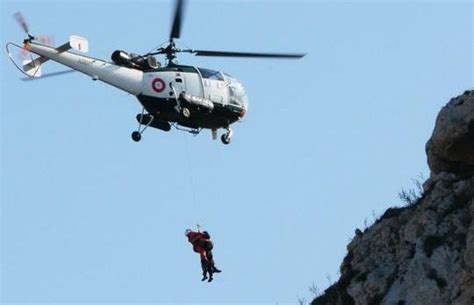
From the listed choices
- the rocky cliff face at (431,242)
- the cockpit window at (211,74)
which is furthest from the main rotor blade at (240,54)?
the rocky cliff face at (431,242)

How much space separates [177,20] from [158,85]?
1.86 m

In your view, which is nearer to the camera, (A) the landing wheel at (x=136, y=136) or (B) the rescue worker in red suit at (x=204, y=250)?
(B) the rescue worker in red suit at (x=204, y=250)

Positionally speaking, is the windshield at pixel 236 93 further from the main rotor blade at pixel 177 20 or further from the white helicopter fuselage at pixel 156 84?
the main rotor blade at pixel 177 20

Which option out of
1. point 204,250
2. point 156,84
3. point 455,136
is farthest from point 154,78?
point 455,136

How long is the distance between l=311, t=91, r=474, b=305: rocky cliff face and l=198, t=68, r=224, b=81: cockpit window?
1067cm

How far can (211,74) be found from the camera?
33.6 meters

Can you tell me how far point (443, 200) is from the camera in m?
22.1

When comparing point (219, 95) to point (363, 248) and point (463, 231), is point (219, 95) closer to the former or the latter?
point (363, 248)

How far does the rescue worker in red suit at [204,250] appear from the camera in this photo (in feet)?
93.7

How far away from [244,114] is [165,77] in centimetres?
369

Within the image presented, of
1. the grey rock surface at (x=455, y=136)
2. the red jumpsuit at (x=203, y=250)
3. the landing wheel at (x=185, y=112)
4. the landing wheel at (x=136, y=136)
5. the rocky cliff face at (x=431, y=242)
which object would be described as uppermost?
the landing wheel at (x=185, y=112)

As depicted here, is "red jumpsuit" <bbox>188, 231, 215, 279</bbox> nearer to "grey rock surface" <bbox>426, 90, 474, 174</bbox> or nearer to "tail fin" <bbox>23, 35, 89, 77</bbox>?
"tail fin" <bbox>23, 35, 89, 77</bbox>

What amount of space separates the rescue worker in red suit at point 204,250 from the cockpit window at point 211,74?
6137mm

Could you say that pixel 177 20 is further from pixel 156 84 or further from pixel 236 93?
pixel 236 93
